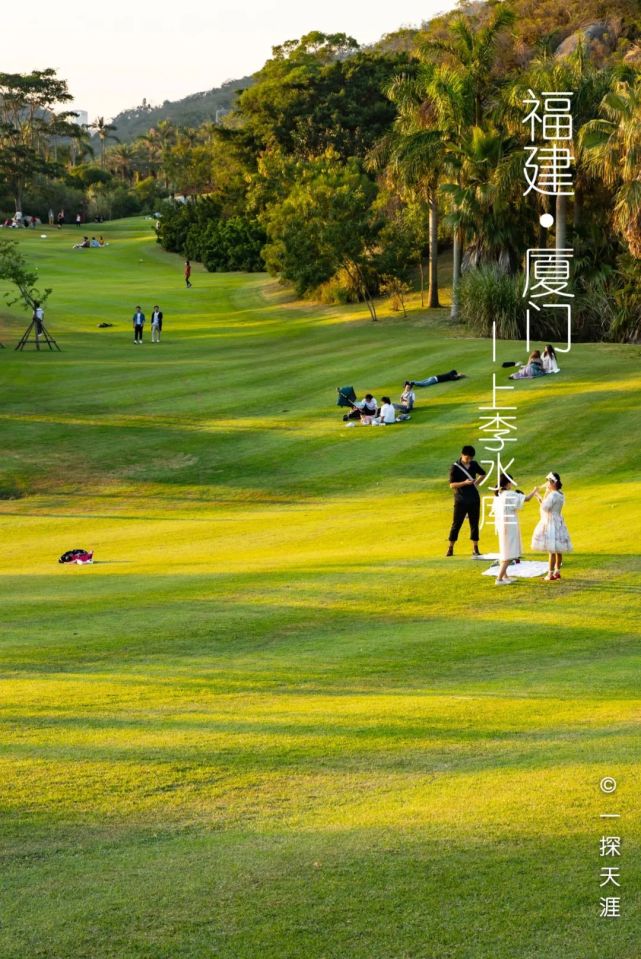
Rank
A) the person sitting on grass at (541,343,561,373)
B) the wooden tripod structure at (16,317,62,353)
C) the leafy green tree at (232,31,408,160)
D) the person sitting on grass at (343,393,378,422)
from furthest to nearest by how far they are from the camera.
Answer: the leafy green tree at (232,31,408,160), the wooden tripod structure at (16,317,62,353), the person sitting on grass at (541,343,561,373), the person sitting on grass at (343,393,378,422)

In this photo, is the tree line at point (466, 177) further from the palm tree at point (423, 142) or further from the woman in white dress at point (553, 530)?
the woman in white dress at point (553, 530)

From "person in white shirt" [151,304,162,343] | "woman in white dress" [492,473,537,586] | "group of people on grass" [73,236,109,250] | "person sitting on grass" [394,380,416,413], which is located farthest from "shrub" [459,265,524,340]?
"group of people on grass" [73,236,109,250]

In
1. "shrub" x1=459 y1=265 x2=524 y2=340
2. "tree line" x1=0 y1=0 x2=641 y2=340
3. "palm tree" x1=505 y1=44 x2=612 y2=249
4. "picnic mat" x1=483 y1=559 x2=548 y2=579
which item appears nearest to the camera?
"picnic mat" x1=483 y1=559 x2=548 y2=579

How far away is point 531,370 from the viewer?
45062 mm

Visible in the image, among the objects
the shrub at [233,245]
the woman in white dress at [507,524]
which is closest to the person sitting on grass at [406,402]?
the woman in white dress at [507,524]

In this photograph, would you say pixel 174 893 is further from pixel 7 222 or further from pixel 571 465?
pixel 7 222

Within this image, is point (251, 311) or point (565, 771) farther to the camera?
point (251, 311)

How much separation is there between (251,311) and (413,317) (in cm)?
1622

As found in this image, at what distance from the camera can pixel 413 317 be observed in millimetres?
68750

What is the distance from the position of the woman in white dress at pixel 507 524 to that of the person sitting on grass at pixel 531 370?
958 inches

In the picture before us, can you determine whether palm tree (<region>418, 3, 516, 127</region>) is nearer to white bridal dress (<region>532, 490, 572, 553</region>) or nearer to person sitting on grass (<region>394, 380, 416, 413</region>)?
person sitting on grass (<region>394, 380, 416, 413</region>)

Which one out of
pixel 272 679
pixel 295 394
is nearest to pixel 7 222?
pixel 295 394

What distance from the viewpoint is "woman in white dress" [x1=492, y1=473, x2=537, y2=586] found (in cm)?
2077

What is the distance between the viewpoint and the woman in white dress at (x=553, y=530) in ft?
69.3
